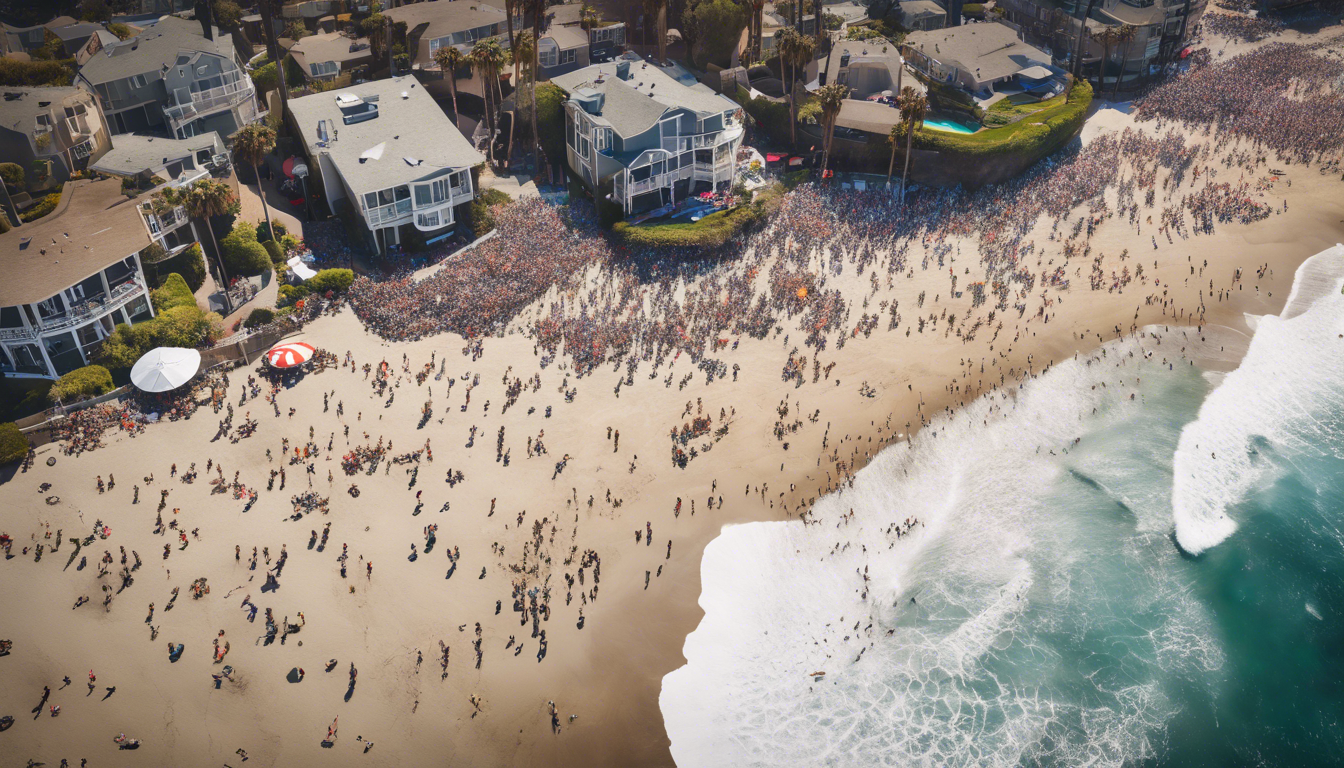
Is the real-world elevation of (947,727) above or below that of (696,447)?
below

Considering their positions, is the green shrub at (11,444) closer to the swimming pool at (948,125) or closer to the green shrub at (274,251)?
the green shrub at (274,251)

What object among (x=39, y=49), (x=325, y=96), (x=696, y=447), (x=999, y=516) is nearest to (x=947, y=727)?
(x=999, y=516)

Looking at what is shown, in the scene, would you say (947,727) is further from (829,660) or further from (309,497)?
(309,497)

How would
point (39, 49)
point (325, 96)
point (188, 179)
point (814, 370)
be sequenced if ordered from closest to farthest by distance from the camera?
point (814, 370) < point (188, 179) < point (325, 96) < point (39, 49)

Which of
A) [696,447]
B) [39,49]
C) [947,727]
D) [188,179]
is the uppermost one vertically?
[39,49]

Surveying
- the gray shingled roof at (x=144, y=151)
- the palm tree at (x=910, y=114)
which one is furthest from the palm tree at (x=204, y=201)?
the palm tree at (x=910, y=114)

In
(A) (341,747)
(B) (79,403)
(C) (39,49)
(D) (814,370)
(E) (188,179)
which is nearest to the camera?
(A) (341,747)

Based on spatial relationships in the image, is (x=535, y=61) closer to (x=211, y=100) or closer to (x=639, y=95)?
(x=639, y=95)
